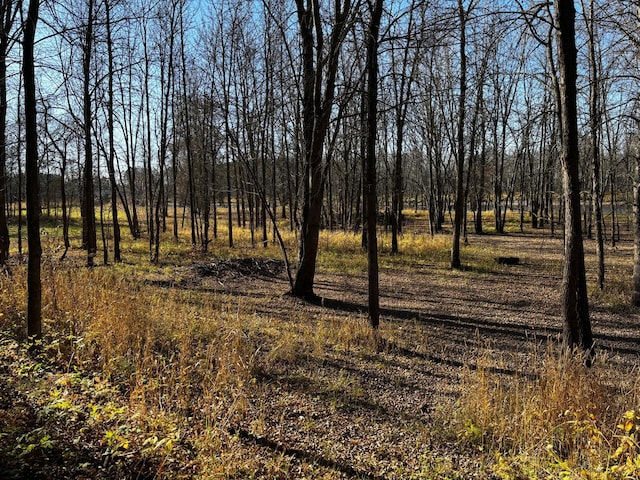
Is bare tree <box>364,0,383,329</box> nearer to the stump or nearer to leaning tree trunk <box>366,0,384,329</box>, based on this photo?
leaning tree trunk <box>366,0,384,329</box>

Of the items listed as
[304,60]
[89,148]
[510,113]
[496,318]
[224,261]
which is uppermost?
[510,113]

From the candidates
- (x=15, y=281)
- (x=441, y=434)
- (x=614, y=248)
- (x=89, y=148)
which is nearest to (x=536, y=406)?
(x=441, y=434)

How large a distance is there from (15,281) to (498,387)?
743 centimetres

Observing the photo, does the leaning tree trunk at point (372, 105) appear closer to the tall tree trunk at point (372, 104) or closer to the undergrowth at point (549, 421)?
the tall tree trunk at point (372, 104)

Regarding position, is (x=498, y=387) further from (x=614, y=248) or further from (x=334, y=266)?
(x=614, y=248)

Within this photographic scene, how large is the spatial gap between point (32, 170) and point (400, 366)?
4.86 meters

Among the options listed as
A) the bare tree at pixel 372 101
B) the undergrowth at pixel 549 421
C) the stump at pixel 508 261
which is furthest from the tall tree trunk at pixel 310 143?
the stump at pixel 508 261

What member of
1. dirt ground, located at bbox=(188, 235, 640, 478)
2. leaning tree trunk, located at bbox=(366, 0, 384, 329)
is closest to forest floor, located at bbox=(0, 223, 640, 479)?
dirt ground, located at bbox=(188, 235, 640, 478)

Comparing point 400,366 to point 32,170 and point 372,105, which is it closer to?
point 372,105

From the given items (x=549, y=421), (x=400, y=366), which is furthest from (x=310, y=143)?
(x=549, y=421)

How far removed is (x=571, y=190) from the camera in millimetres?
4480

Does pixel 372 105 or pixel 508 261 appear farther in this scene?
pixel 508 261

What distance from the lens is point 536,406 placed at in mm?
3311

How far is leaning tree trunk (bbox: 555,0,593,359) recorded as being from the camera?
4.43 m
